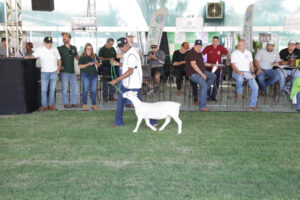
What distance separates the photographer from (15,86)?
697cm

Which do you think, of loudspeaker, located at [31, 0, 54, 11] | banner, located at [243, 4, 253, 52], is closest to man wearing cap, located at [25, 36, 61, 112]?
loudspeaker, located at [31, 0, 54, 11]

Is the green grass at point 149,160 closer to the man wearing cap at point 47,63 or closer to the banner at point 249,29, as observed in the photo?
the man wearing cap at point 47,63

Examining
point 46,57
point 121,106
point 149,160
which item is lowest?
point 149,160

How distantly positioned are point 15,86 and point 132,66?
8.96 feet

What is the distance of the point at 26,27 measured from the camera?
640 inches

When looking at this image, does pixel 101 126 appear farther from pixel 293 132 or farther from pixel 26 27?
Result: pixel 26 27

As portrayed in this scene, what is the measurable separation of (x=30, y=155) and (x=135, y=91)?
1.97 m

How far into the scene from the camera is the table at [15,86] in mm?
6887

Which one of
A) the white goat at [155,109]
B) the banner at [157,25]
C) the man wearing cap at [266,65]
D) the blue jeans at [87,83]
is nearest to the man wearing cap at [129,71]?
the white goat at [155,109]

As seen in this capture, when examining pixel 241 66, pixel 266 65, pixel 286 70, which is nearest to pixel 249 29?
pixel 266 65

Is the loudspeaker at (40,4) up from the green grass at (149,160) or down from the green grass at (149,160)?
up

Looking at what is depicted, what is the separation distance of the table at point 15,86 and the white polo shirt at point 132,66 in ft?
8.00

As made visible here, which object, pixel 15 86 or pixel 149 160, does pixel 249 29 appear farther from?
pixel 149 160

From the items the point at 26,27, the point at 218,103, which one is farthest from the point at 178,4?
the point at 218,103
